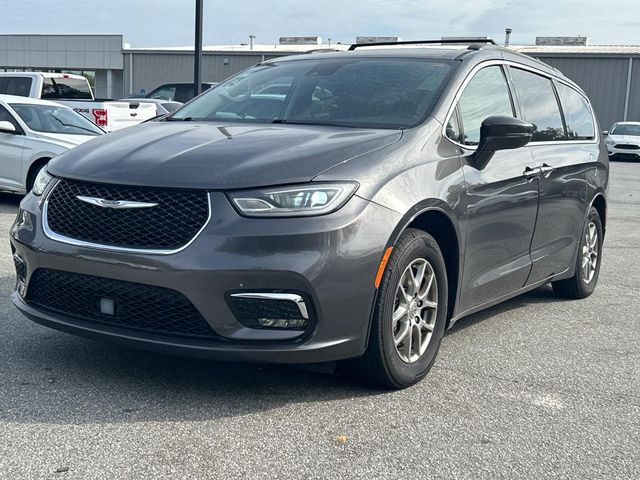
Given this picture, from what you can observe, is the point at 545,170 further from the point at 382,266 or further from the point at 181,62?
the point at 181,62

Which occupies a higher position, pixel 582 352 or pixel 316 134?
pixel 316 134

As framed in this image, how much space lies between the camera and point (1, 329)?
4.99m

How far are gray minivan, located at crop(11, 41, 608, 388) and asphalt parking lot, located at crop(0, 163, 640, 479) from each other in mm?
275

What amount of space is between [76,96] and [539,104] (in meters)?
14.6

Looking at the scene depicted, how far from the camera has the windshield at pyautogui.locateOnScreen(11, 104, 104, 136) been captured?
11.8 metres

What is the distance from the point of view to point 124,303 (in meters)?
3.84

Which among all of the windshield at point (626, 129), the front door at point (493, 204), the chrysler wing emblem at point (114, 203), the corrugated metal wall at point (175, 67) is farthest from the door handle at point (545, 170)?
the corrugated metal wall at point (175, 67)

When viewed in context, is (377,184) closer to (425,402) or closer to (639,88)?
(425,402)

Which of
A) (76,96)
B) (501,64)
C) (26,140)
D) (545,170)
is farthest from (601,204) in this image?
(76,96)

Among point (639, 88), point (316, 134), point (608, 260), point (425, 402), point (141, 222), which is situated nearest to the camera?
point (141, 222)

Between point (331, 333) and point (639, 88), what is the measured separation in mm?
40271

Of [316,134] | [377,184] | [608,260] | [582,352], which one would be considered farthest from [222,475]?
[608,260]

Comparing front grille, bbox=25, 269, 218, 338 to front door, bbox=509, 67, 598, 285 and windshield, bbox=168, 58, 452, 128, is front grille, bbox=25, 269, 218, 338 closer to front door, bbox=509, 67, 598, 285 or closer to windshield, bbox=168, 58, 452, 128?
windshield, bbox=168, 58, 452, 128

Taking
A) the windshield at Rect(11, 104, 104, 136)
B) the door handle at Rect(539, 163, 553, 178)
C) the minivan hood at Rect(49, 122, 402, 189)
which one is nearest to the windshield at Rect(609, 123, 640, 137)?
the windshield at Rect(11, 104, 104, 136)
